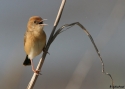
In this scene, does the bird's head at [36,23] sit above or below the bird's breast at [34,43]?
above

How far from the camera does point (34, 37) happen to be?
98.6 inches

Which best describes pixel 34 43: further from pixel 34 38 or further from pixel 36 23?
pixel 36 23

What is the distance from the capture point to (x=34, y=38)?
8.21 feet

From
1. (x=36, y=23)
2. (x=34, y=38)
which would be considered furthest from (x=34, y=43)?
(x=36, y=23)

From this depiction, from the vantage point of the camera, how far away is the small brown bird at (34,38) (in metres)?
2.43

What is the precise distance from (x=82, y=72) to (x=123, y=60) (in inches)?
216

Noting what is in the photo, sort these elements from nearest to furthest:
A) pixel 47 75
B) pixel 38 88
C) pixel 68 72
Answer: pixel 38 88
pixel 68 72
pixel 47 75

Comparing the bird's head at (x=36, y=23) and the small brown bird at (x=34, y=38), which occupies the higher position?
the bird's head at (x=36, y=23)

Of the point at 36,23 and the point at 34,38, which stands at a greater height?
the point at 36,23

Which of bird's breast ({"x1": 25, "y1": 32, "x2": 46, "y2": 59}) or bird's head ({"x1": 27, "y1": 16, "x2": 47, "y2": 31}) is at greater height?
bird's head ({"x1": 27, "y1": 16, "x2": 47, "y2": 31})

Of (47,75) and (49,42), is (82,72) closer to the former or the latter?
(49,42)

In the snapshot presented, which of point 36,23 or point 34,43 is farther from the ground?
point 36,23

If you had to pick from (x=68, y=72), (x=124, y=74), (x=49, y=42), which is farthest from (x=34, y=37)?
(x=68, y=72)

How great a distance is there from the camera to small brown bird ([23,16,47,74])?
243 centimetres
